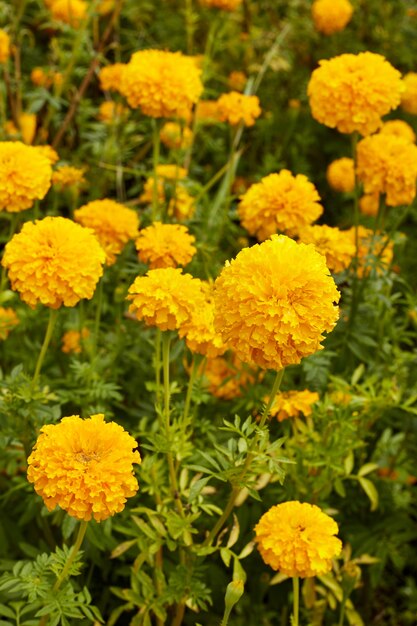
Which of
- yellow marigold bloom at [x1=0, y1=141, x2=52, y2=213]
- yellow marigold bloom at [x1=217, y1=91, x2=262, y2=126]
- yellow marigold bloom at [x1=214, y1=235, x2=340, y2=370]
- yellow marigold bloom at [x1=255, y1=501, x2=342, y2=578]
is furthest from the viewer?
yellow marigold bloom at [x1=217, y1=91, x2=262, y2=126]

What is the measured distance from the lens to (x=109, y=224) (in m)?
2.13

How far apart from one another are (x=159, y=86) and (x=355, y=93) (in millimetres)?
495

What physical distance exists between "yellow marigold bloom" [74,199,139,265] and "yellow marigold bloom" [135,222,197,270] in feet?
0.53

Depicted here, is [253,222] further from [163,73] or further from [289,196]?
[163,73]

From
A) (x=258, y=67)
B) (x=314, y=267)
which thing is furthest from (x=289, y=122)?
(x=314, y=267)

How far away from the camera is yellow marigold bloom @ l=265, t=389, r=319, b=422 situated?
6.59 ft

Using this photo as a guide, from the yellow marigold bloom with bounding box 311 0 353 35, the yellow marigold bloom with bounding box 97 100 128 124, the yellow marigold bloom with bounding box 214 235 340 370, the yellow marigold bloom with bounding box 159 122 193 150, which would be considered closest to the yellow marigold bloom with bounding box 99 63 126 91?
the yellow marigold bloom with bounding box 97 100 128 124

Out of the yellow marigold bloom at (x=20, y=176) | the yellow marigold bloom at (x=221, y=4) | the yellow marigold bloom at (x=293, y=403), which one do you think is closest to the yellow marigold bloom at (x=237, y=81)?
the yellow marigold bloom at (x=221, y=4)

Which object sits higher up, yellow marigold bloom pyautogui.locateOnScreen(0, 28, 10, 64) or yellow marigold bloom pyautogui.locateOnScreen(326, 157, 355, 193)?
yellow marigold bloom pyautogui.locateOnScreen(0, 28, 10, 64)

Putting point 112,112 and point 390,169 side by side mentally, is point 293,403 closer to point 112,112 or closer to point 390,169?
point 390,169

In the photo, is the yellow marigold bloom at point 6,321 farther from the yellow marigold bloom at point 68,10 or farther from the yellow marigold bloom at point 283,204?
the yellow marigold bloom at point 68,10

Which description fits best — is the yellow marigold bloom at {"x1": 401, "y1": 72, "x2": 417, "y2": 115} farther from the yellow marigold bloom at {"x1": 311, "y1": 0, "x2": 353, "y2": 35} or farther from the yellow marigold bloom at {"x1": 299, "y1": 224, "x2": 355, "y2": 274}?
the yellow marigold bloom at {"x1": 299, "y1": 224, "x2": 355, "y2": 274}

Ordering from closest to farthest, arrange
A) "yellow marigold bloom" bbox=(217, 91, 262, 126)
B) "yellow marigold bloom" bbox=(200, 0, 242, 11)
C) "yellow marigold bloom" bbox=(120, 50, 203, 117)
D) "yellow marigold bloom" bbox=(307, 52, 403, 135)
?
"yellow marigold bloom" bbox=(307, 52, 403, 135)
"yellow marigold bloom" bbox=(120, 50, 203, 117)
"yellow marigold bloom" bbox=(217, 91, 262, 126)
"yellow marigold bloom" bbox=(200, 0, 242, 11)

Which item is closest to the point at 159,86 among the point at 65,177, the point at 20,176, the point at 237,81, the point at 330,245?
the point at 65,177
